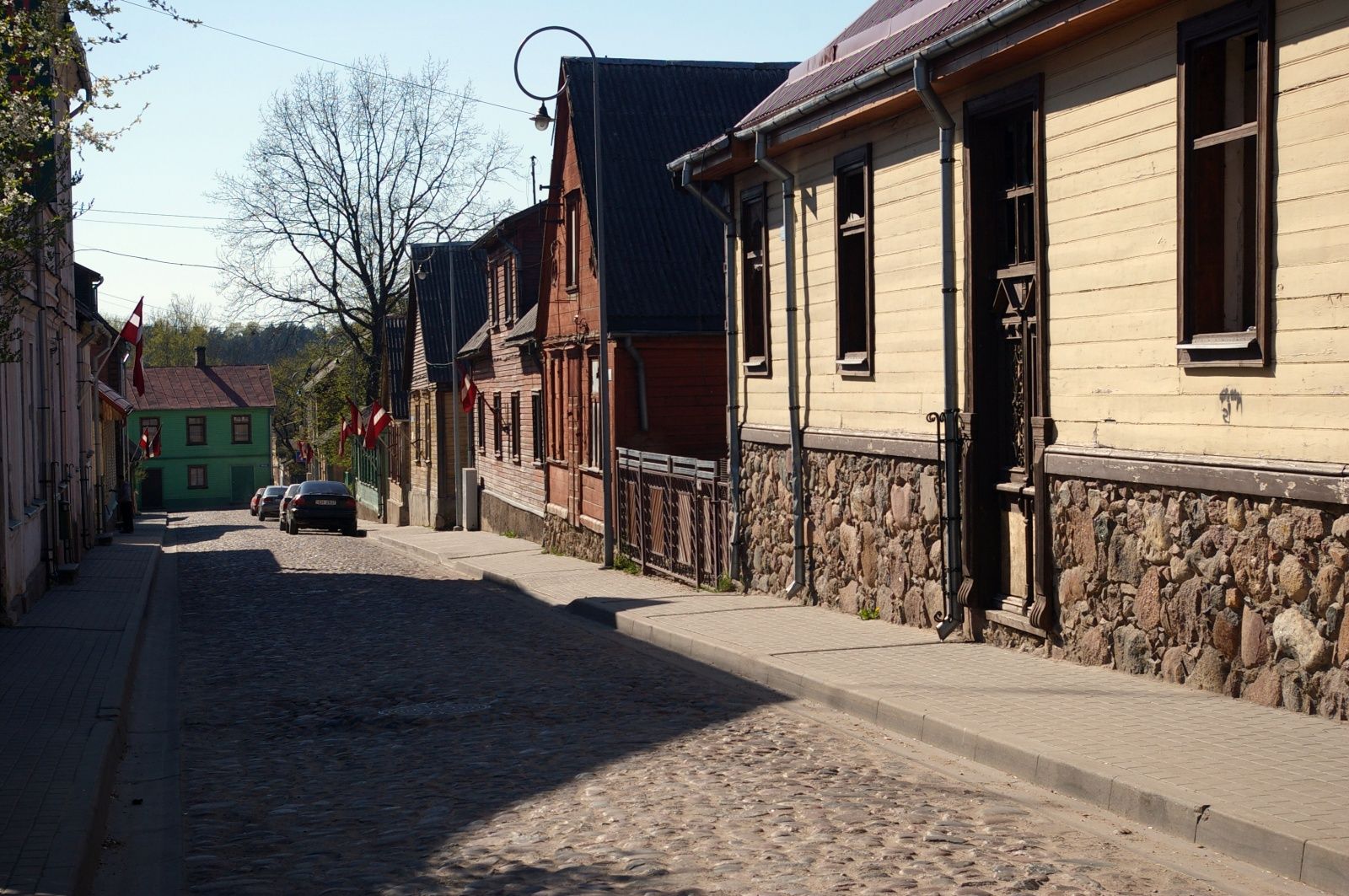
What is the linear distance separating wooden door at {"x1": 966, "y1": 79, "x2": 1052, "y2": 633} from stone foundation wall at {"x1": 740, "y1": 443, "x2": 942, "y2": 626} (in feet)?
2.04

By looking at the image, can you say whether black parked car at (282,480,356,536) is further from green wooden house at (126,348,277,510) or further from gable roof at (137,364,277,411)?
gable roof at (137,364,277,411)

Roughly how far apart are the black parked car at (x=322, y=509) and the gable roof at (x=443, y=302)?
15.1 ft

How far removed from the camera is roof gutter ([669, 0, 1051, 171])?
35.4ft

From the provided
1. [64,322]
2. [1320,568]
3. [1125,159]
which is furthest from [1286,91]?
[64,322]

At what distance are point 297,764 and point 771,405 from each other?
9.51 m

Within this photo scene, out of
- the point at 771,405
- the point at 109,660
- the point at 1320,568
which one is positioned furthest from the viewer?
the point at 771,405

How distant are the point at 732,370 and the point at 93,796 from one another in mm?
12028

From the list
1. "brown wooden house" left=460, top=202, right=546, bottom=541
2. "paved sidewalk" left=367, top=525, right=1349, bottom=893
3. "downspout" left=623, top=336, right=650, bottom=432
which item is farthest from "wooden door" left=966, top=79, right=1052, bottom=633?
"brown wooden house" left=460, top=202, right=546, bottom=541

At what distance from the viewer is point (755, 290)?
18203 mm

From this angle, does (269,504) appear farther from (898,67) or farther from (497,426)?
(898,67)

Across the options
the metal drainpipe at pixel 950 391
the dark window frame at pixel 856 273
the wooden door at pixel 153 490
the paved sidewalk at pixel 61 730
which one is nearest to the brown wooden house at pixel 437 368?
the paved sidewalk at pixel 61 730

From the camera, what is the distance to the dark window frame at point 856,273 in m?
14.6

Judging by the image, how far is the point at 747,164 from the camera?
1759cm

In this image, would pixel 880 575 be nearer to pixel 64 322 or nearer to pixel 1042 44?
pixel 1042 44
